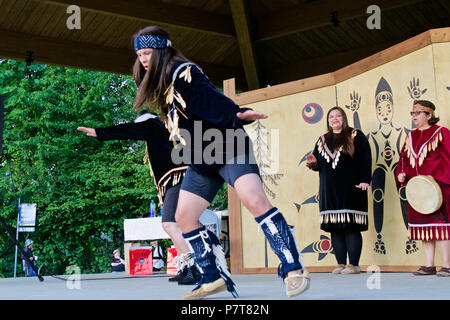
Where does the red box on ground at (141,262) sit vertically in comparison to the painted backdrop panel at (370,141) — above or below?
below

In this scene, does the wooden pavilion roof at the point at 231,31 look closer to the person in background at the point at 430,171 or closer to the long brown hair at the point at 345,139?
the long brown hair at the point at 345,139

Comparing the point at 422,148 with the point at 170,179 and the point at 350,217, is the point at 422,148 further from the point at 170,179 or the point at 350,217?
the point at 170,179

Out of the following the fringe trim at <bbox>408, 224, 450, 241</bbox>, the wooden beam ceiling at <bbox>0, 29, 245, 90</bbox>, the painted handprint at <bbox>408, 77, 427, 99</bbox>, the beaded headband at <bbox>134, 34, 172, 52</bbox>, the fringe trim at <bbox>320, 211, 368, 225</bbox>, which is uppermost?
the wooden beam ceiling at <bbox>0, 29, 245, 90</bbox>

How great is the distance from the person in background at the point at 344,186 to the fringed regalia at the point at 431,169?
466 millimetres

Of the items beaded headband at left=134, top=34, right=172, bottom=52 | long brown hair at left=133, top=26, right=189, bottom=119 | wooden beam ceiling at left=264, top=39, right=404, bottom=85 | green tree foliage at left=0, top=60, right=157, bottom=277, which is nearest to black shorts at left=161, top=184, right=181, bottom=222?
long brown hair at left=133, top=26, right=189, bottom=119

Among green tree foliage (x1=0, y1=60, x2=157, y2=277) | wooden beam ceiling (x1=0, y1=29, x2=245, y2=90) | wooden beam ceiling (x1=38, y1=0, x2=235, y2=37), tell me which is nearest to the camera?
wooden beam ceiling (x1=38, y1=0, x2=235, y2=37)

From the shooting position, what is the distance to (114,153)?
668 inches

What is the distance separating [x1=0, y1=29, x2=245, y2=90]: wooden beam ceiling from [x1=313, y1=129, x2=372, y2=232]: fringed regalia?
13.5 feet

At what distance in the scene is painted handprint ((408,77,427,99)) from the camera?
4.42m

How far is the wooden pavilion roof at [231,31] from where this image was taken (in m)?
7.14

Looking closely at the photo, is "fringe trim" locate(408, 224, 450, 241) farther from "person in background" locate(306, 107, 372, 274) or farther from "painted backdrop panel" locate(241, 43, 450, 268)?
"person in background" locate(306, 107, 372, 274)

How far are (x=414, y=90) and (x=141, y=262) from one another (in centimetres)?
328

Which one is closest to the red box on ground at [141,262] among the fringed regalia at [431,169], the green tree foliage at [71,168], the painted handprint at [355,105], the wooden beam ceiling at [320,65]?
the painted handprint at [355,105]

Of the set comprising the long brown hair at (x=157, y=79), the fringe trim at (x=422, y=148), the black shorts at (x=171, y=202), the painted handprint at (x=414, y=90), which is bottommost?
the black shorts at (x=171, y=202)
